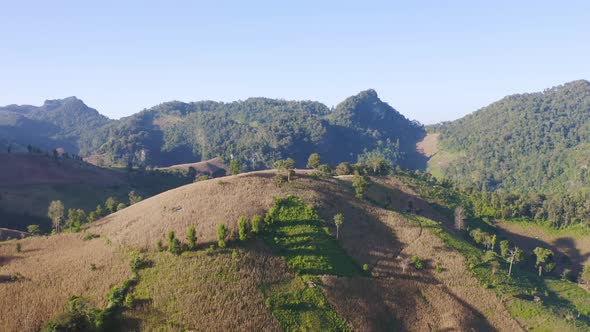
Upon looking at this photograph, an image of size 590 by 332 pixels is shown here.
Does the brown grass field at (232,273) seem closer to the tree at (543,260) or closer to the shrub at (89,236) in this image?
the shrub at (89,236)

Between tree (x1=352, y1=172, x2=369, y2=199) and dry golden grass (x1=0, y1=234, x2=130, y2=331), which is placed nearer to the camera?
dry golden grass (x1=0, y1=234, x2=130, y2=331)

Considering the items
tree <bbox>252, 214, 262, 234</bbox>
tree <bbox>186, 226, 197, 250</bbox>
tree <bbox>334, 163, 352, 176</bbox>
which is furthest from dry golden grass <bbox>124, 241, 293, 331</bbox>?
tree <bbox>334, 163, 352, 176</bbox>

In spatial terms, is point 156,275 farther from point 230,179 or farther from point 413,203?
point 413,203

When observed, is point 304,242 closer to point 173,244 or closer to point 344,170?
point 173,244

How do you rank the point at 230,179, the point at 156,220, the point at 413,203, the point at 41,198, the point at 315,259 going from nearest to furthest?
the point at 315,259, the point at 156,220, the point at 230,179, the point at 413,203, the point at 41,198

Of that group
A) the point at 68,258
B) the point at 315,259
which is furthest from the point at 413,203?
the point at 68,258

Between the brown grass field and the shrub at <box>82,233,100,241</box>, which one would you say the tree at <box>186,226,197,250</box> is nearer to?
the brown grass field
